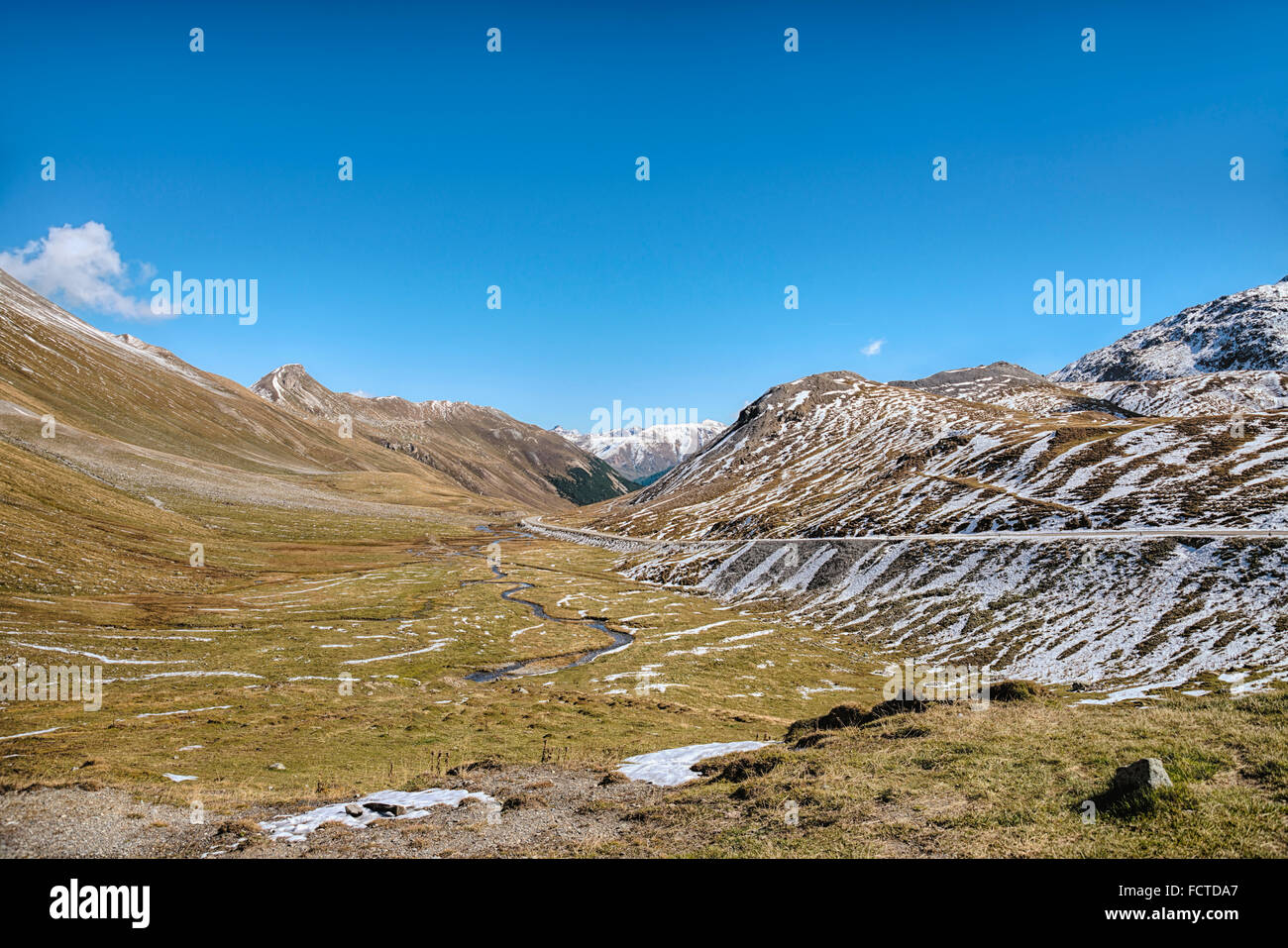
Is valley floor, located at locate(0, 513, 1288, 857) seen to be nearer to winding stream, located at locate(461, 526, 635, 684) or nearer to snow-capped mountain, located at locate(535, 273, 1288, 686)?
winding stream, located at locate(461, 526, 635, 684)

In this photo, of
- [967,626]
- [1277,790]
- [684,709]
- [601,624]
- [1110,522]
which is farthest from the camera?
[601,624]

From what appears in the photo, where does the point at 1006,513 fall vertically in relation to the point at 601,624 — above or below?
above

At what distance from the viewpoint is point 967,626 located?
71375 mm

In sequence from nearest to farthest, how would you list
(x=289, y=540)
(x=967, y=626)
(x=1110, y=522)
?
(x=967, y=626), (x=1110, y=522), (x=289, y=540)

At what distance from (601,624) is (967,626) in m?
53.6

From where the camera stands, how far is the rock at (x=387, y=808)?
88.2ft

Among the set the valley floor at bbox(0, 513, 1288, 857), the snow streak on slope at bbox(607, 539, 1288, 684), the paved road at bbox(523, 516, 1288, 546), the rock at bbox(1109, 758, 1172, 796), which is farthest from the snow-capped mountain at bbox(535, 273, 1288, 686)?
the rock at bbox(1109, 758, 1172, 796)

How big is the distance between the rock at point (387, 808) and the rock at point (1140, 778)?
28.8m

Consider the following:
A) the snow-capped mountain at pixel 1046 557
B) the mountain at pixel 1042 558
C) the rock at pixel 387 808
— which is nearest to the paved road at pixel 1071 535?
the snow-capped mountain at pixel 1046 557

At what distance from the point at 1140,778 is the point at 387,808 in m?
30.4
